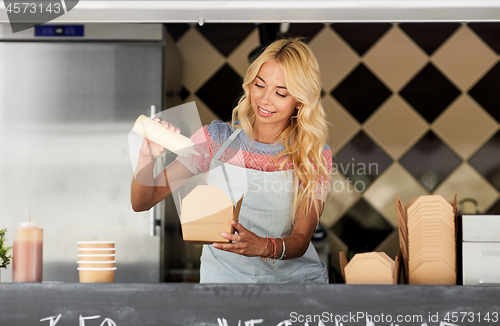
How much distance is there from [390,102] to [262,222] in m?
1.65

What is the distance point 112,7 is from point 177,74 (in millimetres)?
1440

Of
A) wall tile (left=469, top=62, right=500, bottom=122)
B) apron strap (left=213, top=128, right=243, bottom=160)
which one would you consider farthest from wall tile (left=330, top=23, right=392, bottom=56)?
apron strap (left=213, top=128, right=243, bottom=160)

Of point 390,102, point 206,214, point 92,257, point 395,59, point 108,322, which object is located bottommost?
point 108,322

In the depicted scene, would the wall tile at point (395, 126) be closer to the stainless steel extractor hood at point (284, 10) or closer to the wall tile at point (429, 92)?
the wall tile at point (429, 92)

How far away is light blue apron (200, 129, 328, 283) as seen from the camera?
130cm

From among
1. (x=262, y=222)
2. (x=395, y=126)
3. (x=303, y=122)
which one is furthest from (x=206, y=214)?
(x=395, y=126)

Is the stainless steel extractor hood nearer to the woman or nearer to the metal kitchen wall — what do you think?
the woman

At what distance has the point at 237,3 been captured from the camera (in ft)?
3.92

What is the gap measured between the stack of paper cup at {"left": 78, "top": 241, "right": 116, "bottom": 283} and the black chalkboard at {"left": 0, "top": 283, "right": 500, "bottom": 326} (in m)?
0.11

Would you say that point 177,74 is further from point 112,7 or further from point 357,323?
point 357,323

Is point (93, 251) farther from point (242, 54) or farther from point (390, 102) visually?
point (390, 102)

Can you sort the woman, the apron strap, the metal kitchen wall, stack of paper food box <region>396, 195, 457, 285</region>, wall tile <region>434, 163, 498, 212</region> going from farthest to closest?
wall tile <region>434, 163, 498, 212</region>
the metal kitchen wall
the apron strap
the woman
stack of paper food box <region>396, 195, 457, 285</region>

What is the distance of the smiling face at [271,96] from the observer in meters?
1.37

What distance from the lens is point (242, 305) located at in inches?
37.4
